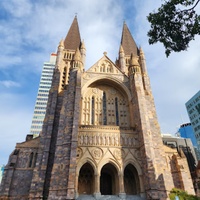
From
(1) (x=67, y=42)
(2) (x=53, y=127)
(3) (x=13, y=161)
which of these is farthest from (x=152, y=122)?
(1) (x=67, y=42)

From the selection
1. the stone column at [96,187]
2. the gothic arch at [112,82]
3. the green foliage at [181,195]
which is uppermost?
the gothic arch at [112,82]

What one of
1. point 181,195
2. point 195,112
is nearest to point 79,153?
point 181,195

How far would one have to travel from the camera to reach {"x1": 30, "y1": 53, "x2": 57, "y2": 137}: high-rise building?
199ft

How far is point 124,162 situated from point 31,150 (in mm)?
9875

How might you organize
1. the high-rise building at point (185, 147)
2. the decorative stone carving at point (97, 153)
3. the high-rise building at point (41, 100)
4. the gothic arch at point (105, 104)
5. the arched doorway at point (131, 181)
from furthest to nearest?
1. the high-rise building at point (41, 100)
2. the high-rise building at point (185, 147)
3. the gothic arch at point (105, 104)
4. the arched doorway at point (131, 181)
5. the decorative stone carving at point (97, 153)

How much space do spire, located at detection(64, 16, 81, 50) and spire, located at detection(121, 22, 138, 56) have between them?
28.2 ft

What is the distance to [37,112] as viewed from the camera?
6381 cm

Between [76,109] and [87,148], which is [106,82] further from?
[87,148]

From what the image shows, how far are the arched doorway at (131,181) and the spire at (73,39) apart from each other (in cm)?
2156

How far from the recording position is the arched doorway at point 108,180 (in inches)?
732

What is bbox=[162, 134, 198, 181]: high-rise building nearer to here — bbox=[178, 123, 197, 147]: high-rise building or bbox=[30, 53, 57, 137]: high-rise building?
bbox=[30, 53, 57, 137]: high-rise building

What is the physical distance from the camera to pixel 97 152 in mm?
17766

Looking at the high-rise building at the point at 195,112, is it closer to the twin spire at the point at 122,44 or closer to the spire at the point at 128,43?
the spire at the point at 128,43

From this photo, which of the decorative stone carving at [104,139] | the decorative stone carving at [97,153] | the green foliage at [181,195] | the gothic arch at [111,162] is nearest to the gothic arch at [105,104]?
the decorative stone carving at [104,139]
